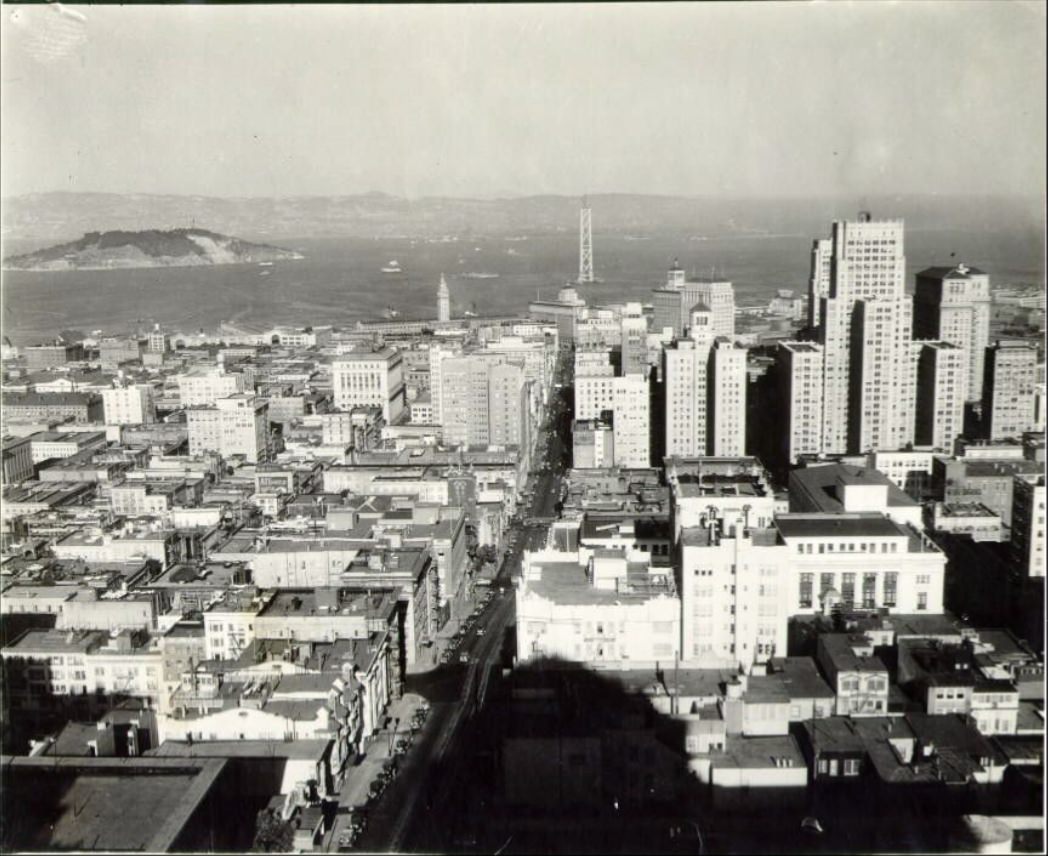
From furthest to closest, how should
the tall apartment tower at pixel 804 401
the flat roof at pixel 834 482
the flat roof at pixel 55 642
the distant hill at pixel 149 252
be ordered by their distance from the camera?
1. the distant hill at pixel 149 252
2. the tall apartment tower at pixel 804 401
3. the flat roof at pixel 834 482
4. the flat roof at pixel 55 642

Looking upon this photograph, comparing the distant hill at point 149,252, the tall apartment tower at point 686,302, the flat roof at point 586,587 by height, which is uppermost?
the distant hill at point 149,252

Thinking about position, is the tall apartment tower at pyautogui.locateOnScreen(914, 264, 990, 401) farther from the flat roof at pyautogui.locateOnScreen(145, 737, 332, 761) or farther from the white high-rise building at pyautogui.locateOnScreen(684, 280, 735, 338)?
the flat roof at pyautogui.locateOnScreen(145, 737, 332, 761)

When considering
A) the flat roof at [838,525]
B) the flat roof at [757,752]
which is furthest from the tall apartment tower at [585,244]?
the flat roof at [757,752]

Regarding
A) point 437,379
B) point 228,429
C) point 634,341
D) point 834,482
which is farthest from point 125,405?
point 834,482

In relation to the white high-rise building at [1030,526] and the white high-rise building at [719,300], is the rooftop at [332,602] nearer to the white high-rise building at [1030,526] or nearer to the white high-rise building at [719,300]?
the white high-rise building at [1030,526]

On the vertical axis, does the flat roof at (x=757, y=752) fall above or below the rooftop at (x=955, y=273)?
below

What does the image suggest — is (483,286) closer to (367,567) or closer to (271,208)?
(271,208)

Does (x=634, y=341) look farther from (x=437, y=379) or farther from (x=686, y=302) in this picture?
(x=437, y=379)
